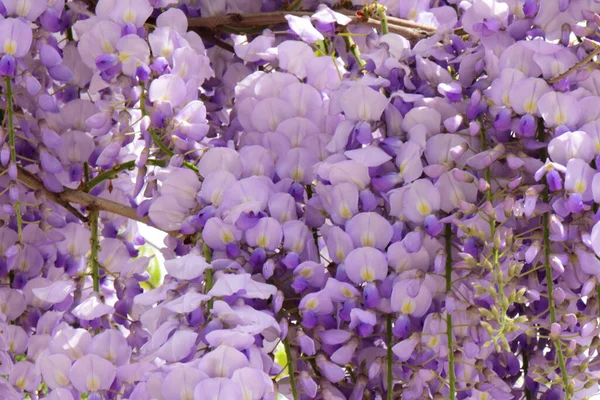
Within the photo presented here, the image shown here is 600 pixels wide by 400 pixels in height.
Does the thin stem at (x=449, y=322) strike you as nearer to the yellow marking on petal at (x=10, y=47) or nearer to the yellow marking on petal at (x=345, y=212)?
the yellow marking on petal at (x=345, y=212)

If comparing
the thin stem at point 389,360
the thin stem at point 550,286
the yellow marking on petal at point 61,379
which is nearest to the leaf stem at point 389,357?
the thin stem at point 389,360

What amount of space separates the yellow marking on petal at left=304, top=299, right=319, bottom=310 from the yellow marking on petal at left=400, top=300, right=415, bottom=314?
0.19 ft

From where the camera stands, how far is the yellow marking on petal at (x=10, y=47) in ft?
2.53

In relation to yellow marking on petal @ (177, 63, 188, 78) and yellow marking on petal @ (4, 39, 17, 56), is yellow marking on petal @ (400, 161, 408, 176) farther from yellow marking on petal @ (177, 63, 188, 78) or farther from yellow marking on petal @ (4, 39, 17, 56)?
yellow marking on petal @ (4, 39, 17, 56)

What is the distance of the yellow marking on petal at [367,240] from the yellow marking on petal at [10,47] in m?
0.29

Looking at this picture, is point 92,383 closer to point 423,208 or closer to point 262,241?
point 262,241

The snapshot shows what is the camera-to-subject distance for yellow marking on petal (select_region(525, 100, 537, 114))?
71 cm

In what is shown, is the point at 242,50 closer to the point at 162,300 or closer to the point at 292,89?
the point at 292,89

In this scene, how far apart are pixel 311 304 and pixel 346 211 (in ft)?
0.23

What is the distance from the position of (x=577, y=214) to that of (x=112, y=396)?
1.12 ft

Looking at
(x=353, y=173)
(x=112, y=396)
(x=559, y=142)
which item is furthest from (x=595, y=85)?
(x=112, y=396)

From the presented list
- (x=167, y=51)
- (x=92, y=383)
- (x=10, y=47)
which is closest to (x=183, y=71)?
(x=167, y=51)

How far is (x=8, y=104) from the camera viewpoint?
0.80 meters

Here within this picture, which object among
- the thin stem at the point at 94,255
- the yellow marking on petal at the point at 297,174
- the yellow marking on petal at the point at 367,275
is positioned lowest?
the thin stem at the point at 94,255
